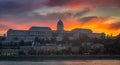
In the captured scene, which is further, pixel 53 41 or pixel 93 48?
pixel 53 41

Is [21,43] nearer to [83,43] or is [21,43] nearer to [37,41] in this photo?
[37,41]

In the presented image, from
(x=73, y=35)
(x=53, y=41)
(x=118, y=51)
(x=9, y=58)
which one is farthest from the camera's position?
(x=73, y=35)

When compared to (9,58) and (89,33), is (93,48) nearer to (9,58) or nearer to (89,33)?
(9,58)

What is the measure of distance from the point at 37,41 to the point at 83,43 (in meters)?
8.79

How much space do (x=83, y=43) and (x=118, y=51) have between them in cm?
1281

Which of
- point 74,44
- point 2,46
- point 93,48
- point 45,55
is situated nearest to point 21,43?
point 2,46

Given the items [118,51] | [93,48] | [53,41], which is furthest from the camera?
[53,41]

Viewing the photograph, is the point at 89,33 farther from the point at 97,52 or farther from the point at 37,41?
the point at 97,52

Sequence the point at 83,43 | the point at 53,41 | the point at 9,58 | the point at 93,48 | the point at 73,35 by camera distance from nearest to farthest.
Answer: the point at 9,58
the point at 93,48
the point at 83,43
the point at 53,41
the point at 73,35

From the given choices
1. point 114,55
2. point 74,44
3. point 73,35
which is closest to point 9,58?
point 114,55

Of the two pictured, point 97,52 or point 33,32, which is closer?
point 97,52

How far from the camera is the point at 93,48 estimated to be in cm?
6762

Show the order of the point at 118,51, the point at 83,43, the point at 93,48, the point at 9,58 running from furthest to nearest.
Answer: the point at 83,43 < the point at 93,48 < the point at 118,51 < the point at 9,58

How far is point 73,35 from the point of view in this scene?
90000 mm
